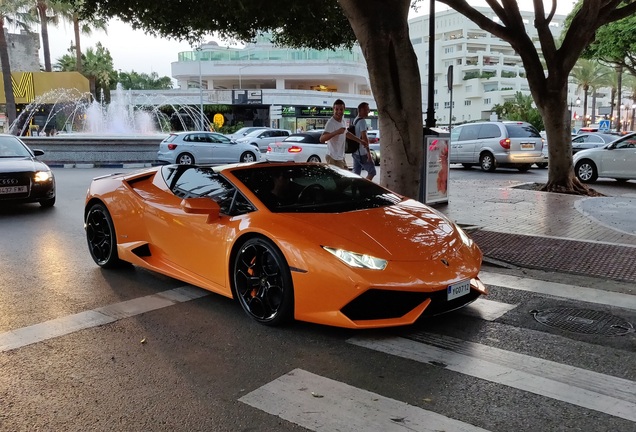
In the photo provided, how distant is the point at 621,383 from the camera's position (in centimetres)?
355

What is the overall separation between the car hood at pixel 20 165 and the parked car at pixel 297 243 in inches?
212

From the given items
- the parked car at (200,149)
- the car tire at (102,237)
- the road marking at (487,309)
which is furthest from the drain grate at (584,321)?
the parked car at (200,149)

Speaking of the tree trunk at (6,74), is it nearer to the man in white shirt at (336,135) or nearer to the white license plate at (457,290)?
the man in white shirt at (336,135)

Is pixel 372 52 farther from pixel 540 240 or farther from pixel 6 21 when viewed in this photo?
pixel 6 21

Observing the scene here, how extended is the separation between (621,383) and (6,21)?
158 feet

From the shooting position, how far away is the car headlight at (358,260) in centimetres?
414

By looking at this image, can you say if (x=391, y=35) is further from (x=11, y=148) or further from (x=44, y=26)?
(x=44, y=26)

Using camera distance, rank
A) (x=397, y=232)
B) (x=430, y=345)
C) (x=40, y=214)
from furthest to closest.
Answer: (x=40, y=214)
(x=397, y=232)
(x=430, y=345)

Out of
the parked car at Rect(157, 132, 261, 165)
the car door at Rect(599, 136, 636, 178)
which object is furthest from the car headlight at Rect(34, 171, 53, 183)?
the car door at Rect(599, 136, 636, 178)

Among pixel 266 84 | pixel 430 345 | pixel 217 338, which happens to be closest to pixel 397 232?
pixel 430 345

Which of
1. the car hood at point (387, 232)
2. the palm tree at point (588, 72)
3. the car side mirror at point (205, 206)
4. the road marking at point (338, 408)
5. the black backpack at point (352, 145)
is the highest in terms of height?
the palm tree at point (588, 72)

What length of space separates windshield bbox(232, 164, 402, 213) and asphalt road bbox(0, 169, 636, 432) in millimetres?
1081

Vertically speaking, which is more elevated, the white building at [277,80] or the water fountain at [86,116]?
the white building at [277,80]

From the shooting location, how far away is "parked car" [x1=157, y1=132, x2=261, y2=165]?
2205 centimetres
